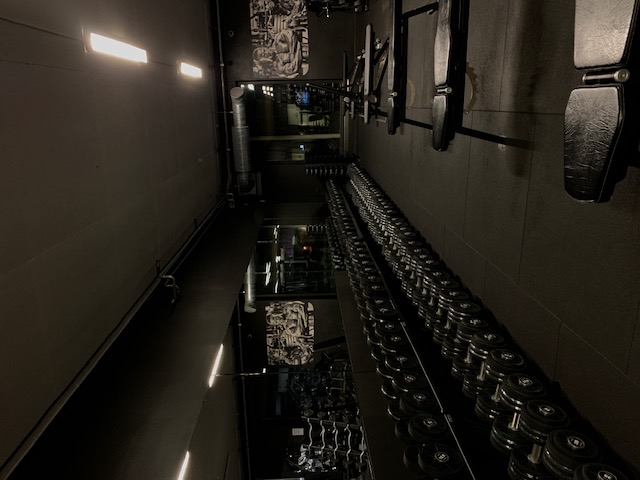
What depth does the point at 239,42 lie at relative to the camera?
25.6 ft

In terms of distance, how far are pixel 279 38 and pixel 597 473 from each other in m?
7.85

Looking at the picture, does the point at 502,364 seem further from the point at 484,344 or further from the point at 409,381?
the point at 409,381

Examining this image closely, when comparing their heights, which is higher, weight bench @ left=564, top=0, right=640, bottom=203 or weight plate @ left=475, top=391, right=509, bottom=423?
weight bench @ left=564, top=0, right=640, bottom=203

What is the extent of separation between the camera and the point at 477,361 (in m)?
1.93

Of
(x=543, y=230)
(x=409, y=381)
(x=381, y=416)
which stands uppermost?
(x=543, y=230)

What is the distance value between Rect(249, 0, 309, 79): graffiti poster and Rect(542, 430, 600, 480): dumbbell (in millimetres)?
7568

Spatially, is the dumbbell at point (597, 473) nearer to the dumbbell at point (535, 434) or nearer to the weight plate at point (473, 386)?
the dumbbell at point (535, 434)

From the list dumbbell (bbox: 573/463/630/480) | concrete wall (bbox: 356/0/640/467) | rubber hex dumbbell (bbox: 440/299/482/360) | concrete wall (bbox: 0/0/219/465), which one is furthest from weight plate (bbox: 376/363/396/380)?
concrete wall (bbox: 0/0/219/465)

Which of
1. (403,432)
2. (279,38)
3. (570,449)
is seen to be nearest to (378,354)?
(403,432)

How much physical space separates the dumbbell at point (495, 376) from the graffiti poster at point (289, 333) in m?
4.10

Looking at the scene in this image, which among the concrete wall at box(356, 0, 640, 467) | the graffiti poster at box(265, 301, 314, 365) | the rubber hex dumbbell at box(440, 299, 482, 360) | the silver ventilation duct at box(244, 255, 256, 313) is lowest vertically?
the graffiti poster at box(265, 301, 314, 365)

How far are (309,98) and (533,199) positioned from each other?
281 inches

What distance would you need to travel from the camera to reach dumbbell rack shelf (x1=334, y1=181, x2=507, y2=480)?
63.1 inches

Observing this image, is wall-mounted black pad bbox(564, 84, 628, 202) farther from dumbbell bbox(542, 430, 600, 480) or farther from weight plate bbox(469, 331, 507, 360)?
weight plate bbox(469, 331, 507, 360)
